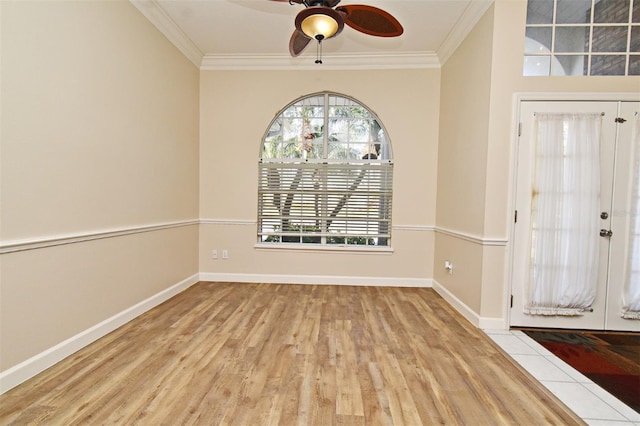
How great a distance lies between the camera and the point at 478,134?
299 cm

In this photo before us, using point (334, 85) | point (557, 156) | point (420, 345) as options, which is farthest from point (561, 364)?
point (334, 85)

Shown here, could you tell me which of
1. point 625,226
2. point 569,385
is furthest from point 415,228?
point 569,385

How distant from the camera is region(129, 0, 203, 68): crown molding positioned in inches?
116

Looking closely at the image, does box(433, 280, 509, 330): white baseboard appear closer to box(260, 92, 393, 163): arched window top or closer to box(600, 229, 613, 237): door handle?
box(600, 229, 613, 237): door handle

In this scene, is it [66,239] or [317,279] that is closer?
[66,239]

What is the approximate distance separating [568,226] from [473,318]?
1.27 meters

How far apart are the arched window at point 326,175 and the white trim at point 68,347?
6.05 feet

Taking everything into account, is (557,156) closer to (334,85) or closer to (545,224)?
(545,224)

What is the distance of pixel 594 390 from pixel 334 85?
416 cm

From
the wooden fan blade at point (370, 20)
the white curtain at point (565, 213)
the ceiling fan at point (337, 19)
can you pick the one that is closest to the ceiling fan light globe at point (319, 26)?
the ceiling fan at point (337, 19)

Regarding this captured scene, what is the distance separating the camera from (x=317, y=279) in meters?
4.23

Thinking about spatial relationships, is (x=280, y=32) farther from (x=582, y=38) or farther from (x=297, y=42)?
(x=582, y=38)

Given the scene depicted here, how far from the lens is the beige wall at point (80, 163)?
1819 millimetres

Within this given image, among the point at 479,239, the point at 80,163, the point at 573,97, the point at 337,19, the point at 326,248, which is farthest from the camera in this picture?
the point at 326,248
